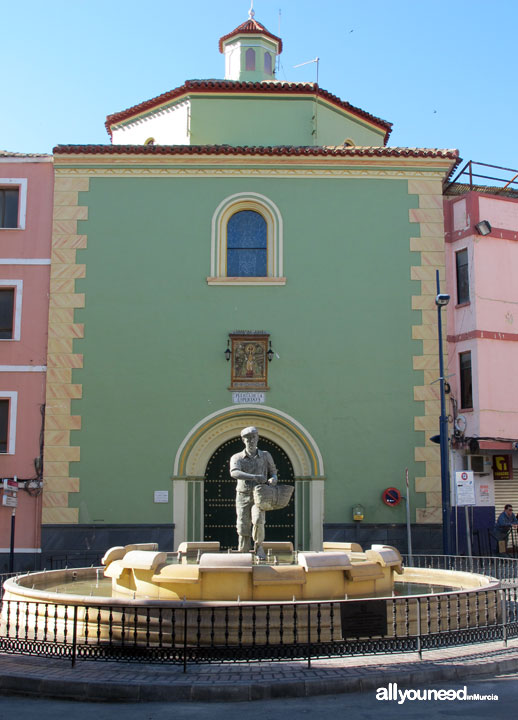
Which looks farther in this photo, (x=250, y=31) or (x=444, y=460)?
(x=250, y=31)

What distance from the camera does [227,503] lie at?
61.5ft

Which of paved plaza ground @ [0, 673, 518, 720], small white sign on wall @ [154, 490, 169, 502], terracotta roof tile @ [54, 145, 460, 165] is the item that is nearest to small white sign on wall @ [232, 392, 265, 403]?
small white sign on wall @ [154, 490, 169, 502]

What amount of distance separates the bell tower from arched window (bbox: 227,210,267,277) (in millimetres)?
6625

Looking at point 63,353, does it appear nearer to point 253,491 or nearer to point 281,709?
point 253,491

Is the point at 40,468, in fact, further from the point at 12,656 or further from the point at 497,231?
the point at 497,231

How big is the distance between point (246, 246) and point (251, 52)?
819cm

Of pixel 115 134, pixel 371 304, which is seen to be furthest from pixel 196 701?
pixel 115 134

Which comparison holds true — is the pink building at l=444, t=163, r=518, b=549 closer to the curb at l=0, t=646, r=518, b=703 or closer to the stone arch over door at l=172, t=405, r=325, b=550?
the stone arch over door at l=172, t=405, r=325, b=550

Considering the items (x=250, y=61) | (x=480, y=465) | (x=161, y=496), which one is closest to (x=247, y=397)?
(x=161, y=496)

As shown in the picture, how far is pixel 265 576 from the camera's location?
31.8 feet

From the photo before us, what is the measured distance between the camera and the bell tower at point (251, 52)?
966 inches

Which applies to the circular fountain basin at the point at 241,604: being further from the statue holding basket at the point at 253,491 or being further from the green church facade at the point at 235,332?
the green church facade at the point at 235,332

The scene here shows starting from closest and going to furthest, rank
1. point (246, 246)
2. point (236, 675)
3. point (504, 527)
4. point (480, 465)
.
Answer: point (236, 675) < point (504, 527) < point (480, 465) < point (246, 246)

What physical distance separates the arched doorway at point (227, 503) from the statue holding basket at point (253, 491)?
682 cm
